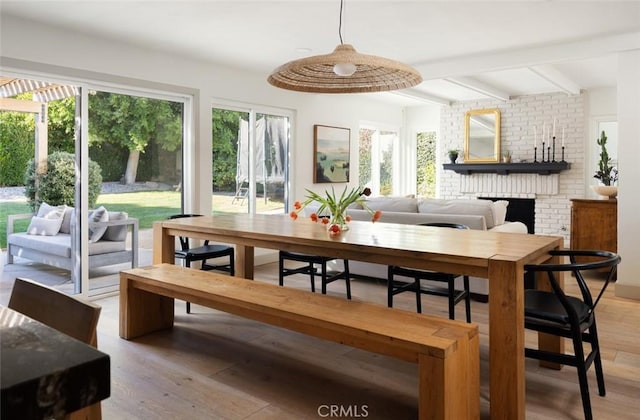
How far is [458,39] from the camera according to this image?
4.43 m

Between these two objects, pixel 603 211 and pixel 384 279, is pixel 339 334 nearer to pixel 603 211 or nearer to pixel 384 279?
pixel 384 279

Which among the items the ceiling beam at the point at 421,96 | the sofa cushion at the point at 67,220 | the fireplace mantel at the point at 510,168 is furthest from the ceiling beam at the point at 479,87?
the sofa cushion at the point at 67,220

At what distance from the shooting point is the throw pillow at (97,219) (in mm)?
4438

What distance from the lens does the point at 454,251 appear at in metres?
2.32

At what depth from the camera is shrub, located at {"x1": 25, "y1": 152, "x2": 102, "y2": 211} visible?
4.02m

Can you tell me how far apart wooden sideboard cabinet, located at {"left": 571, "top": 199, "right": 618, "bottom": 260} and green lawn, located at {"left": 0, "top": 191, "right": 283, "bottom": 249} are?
400cm

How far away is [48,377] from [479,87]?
6973 millimetres

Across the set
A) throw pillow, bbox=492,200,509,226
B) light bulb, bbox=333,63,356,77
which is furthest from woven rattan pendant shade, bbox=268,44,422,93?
throw pillow, bbox=492,200,509,226

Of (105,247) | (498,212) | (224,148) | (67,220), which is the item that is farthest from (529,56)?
(67,220)

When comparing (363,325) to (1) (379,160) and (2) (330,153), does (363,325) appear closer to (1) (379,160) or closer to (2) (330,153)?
(2) (330,153)

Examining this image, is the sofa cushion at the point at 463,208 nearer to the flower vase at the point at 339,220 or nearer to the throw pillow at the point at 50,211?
the flower vase at the point at 339,220

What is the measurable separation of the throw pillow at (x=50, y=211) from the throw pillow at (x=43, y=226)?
0.09 ft

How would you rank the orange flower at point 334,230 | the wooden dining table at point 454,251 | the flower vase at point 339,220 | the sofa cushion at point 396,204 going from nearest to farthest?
the wooden dining table at point 454,251
the orange flower at point 334,230
the flower vase at point 339,220
the sofa cushion at point 396,204

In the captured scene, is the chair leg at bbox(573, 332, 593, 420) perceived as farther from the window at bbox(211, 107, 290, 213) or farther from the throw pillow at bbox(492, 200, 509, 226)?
the window at bbox(211, 107, 290, 213)
